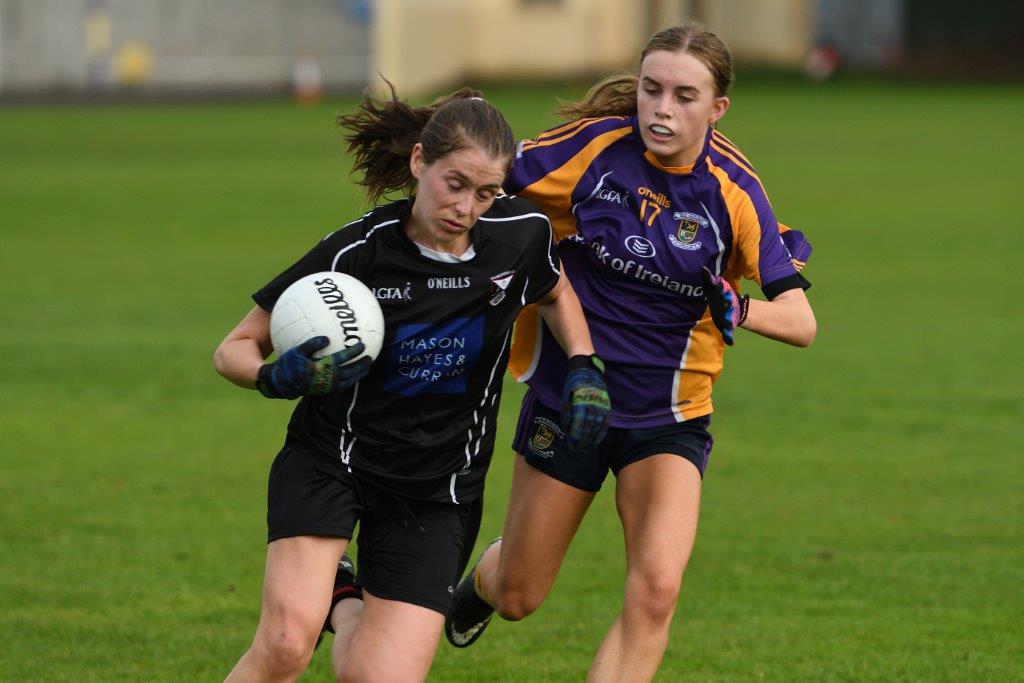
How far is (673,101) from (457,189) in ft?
3.06

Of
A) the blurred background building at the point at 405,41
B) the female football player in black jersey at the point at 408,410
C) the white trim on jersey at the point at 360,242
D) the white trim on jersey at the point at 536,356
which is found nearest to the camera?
the female football player in black jersey at the point at 408,410

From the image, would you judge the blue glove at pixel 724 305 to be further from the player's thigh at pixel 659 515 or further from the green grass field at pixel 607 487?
the green grass field at pixel 607 487

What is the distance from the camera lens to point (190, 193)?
965 inches

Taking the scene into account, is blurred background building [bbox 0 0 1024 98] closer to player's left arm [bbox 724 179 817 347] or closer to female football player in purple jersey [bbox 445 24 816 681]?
female football player in purple jersey [bbox 445 24 816 681]

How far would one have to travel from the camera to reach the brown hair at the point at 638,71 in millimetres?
5422

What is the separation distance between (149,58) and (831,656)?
2106 inches

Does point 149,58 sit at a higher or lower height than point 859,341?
lower

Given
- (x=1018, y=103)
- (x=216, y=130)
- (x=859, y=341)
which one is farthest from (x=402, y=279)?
(x=1018, y=103)

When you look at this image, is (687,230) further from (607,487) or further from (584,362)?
(607,487)

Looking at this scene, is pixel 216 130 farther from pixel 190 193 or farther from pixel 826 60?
pixel 826 60

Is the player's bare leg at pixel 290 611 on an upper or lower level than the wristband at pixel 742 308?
lower

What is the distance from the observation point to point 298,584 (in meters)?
4.76

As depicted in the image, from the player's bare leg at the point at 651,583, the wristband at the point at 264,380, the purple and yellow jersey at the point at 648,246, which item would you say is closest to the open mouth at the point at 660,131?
the purple and yellow jersey at the point at 648,246

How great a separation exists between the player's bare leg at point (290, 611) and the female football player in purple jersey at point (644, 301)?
1.00 meters
